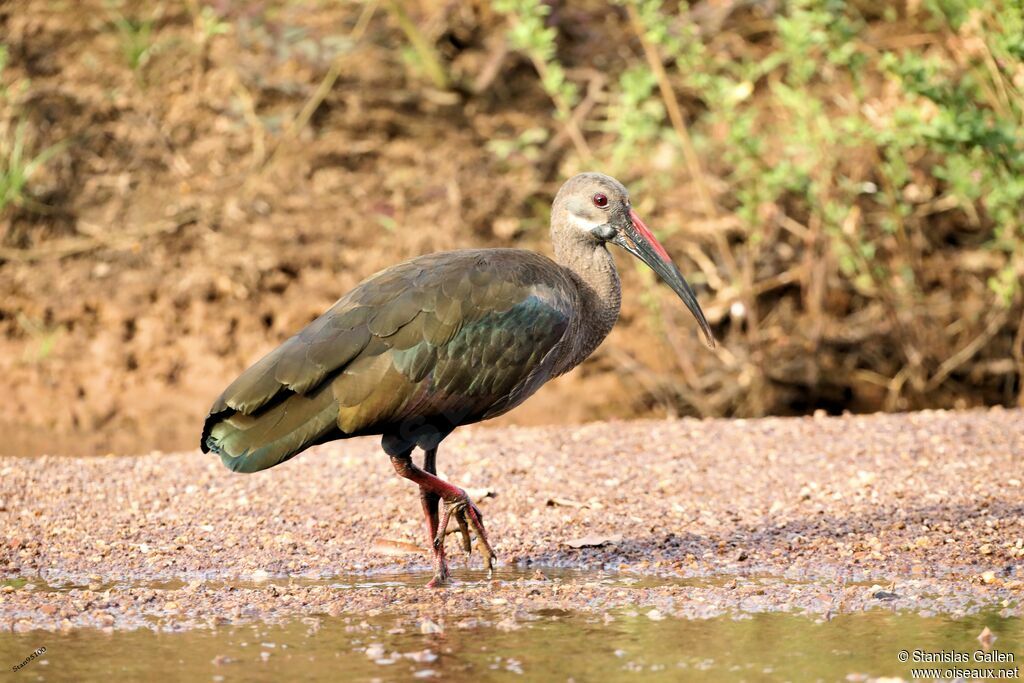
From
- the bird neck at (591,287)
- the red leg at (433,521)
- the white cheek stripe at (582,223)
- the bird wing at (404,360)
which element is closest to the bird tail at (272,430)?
the bird wing at (404,360)

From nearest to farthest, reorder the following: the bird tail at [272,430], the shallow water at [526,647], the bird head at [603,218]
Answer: the shallow water at [526,647]
the bird tail at [272,430]
the bird head at [603,218]

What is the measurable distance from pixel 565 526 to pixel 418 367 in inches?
50.3

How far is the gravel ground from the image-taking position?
519 cm

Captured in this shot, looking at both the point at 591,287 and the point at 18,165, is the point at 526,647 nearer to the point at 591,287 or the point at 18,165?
the point at 591,287

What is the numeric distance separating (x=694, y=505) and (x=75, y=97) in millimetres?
7866

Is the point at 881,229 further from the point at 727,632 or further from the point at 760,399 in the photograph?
the point at 727,632

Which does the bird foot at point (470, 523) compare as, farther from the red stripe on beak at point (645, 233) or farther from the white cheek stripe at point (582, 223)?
the red stripe on beak at point (645, 233)

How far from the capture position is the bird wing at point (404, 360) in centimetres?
536

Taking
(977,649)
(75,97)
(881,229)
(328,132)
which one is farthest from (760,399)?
(75,97)

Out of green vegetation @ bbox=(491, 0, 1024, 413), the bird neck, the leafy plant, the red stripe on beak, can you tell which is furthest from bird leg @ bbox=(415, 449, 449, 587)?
the leafy plant

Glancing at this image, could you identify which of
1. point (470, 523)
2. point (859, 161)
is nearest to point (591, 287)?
point (470, 523)

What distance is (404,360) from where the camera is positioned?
5.46m

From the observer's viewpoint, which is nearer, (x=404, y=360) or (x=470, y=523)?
(x=404, y=360)

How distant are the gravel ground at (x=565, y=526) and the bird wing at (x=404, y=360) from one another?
2.12ft
